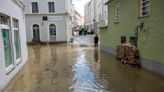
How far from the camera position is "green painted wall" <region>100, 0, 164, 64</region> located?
8273mm

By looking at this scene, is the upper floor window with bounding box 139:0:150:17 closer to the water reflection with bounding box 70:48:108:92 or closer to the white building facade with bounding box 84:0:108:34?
the water reflection with bounding box 70:48:108:92

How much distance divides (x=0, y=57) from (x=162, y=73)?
6.14 m

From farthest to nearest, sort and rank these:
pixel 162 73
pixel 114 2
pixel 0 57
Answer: pixel 114 2
pixel 162 73
pixel 0 57

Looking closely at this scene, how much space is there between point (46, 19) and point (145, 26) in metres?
20.7

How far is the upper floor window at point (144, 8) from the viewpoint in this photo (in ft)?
31.0

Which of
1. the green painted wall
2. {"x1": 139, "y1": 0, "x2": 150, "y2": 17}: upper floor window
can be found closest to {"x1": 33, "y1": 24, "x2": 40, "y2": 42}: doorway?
the green painted wall

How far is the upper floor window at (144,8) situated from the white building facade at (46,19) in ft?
62.7

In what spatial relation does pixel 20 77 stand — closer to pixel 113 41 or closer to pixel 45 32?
pixel 113 41

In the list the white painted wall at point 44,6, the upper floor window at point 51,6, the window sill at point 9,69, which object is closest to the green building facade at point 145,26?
the window sill at point 9,69

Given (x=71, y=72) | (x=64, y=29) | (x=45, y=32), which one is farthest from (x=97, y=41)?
(x=71, y=72)

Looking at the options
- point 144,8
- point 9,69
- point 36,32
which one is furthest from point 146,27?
point 36,32

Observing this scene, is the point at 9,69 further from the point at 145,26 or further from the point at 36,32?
the point at 36,32

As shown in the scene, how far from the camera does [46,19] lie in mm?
28375

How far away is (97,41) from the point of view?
23625 mm
